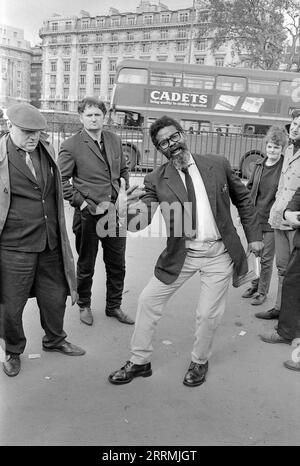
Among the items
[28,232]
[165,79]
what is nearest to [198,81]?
[165,79]

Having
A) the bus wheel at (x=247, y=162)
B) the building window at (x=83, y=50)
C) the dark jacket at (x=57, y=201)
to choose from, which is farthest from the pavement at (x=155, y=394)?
the building window at (x=83, y=50)

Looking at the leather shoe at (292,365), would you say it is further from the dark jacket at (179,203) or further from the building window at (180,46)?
the building window at (180,46)

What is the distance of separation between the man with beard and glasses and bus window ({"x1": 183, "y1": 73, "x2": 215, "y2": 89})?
13.2m

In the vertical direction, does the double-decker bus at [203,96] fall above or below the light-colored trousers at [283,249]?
above

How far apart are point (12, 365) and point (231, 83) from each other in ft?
47.1

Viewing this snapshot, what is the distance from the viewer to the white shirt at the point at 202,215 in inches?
108

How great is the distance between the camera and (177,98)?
598 inches

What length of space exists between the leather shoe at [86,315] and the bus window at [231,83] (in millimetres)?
13167

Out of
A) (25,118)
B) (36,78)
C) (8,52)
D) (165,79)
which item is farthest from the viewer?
(36,78)

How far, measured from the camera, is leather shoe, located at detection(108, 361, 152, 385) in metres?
2.81

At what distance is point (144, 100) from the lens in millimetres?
15016

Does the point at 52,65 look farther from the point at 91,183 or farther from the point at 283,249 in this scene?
the point at 283,249
